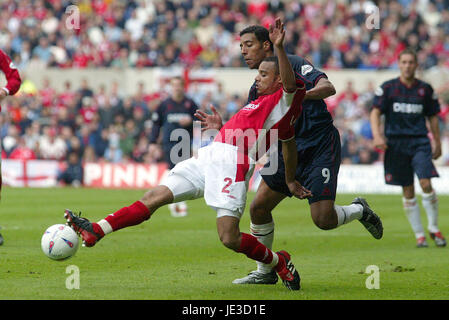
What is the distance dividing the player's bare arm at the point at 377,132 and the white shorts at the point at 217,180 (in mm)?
4243

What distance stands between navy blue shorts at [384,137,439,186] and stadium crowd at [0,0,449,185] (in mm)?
11263

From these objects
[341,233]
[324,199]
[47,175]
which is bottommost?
[47,175]

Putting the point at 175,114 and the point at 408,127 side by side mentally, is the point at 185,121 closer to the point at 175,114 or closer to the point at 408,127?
the point at 175,114

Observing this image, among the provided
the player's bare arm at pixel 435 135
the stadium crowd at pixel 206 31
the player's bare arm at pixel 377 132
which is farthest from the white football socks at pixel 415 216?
the stadium crowd at pixel 206 31

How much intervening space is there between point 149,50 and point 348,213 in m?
20.7

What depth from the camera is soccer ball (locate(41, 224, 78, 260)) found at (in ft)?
22.1

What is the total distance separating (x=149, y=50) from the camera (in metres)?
27.9

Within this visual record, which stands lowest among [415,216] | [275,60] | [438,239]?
[438,239]

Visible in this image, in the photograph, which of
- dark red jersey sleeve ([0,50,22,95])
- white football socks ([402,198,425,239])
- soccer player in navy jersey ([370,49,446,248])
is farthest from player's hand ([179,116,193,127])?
dark red jersey sleeve ([0,50,22,95])

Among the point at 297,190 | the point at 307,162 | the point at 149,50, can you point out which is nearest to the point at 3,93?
the point at 307,162

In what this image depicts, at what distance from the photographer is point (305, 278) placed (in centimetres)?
773

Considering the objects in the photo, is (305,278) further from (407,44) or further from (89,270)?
(407,44)

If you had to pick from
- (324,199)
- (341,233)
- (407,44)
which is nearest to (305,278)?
(324,199)
